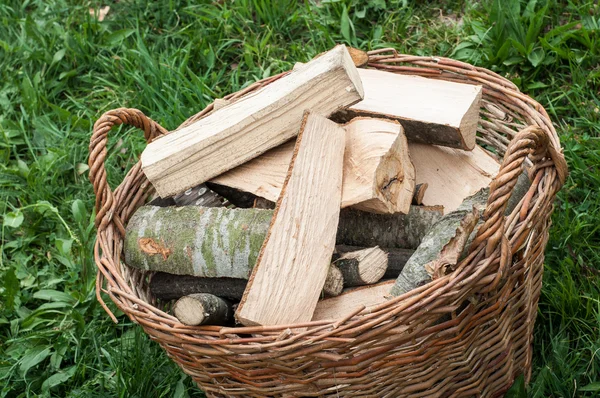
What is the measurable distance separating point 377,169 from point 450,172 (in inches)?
16.3

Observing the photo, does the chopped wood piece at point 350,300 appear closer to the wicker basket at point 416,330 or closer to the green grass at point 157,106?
the wicker basket at point 416,330

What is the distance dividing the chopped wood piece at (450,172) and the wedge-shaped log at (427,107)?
6 cm

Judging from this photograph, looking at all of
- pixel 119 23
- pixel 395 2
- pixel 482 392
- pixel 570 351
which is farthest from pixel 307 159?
pixel 119 23

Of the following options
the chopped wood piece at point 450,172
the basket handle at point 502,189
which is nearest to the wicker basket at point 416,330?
the basket handle at point 502,189

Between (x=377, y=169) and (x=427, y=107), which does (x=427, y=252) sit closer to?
(x=377, y=169)

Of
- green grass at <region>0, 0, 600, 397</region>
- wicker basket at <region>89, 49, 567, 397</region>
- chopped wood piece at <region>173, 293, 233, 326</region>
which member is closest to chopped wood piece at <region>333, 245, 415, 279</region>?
wicker basket at <region>89, 49, 567, 397</region>

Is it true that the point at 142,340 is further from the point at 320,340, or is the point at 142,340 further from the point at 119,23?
the point at 119,23

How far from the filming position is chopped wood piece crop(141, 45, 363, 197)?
7.06 ft

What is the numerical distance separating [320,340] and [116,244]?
32.5 inches

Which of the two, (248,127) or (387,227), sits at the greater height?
(248,127)

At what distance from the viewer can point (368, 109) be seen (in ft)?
7.55

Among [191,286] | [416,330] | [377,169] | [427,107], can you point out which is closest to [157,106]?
[191,286]

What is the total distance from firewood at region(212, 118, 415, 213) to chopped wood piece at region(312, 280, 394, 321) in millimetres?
216

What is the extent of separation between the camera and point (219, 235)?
2.06 metres
